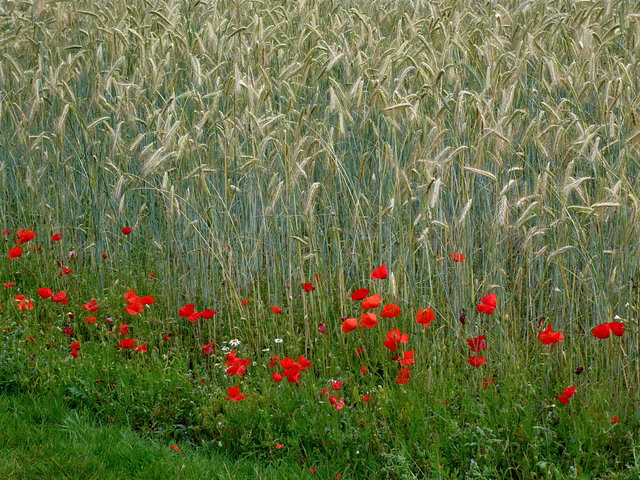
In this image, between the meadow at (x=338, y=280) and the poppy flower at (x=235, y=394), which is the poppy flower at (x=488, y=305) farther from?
the poppy flower at (x=235, y=394)

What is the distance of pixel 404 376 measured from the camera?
Result: 3.09m

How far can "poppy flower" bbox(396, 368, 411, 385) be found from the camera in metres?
3.06

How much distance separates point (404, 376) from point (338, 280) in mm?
791

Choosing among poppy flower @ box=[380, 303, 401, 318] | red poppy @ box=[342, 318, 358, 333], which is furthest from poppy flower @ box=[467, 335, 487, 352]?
red poppy @ box=[342, 318, 358, 333]

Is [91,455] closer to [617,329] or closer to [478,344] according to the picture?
[478,344]

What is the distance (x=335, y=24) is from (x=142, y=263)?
1.90 m

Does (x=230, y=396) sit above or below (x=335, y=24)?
below

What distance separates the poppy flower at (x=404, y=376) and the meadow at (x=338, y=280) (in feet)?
0.05

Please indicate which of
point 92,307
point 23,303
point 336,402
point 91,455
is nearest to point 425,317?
point 336,402

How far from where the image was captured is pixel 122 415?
3311mm

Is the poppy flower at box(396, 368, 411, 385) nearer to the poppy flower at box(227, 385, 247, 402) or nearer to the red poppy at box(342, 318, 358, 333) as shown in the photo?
the red poppy at box(342, 318, 358, 333)

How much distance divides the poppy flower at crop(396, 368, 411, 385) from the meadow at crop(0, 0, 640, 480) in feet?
0.05

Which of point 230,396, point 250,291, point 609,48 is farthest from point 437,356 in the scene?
point 609,48

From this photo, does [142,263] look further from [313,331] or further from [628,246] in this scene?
[628,246]
